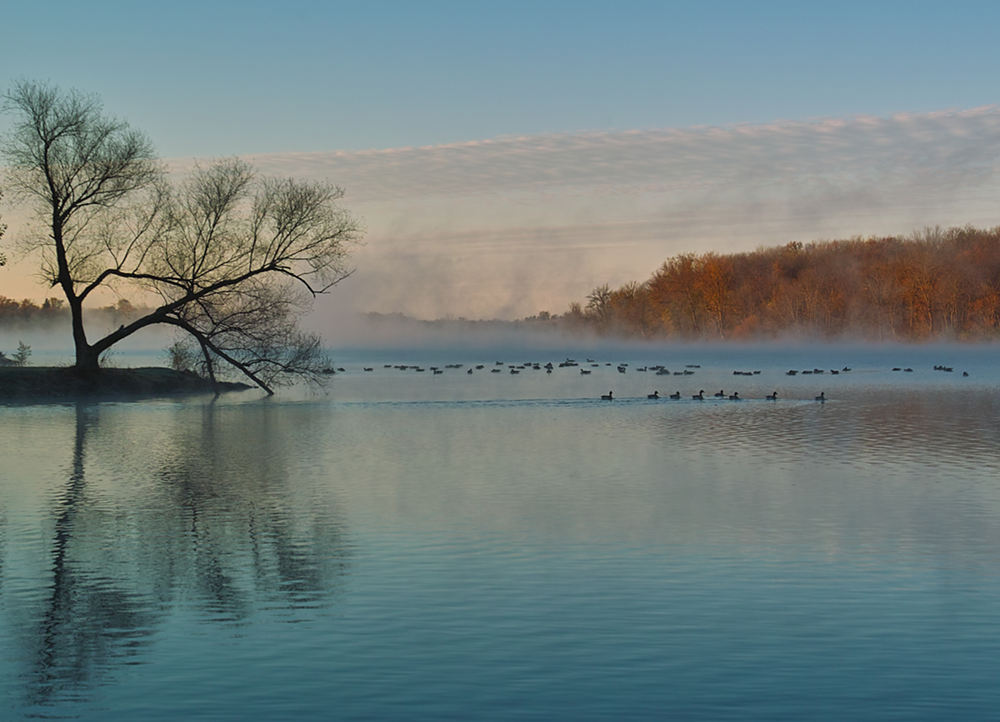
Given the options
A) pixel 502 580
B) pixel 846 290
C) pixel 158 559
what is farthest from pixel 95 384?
pixel 846 290

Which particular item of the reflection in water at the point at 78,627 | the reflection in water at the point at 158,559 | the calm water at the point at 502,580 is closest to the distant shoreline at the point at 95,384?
the calm water at the point at 502,580

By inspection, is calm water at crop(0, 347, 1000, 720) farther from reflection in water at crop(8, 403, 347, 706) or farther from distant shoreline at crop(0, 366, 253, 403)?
distant shoreline at crop(0, 366, 253, 403)

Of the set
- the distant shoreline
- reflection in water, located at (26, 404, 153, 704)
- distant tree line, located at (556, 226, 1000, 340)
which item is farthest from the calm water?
distant tree line, located at (556, 226, 1000, 340)

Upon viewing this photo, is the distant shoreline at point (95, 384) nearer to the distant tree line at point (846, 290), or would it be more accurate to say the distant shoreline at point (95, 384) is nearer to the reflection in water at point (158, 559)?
the reflection in water at point (158, 559)

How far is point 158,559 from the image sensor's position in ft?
53.7

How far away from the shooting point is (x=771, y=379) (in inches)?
3118

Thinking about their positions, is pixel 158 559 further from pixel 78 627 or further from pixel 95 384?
pixel 95 384

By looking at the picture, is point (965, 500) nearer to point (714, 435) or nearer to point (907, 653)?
point (907, 653)

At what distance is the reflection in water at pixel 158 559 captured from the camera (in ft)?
39.1

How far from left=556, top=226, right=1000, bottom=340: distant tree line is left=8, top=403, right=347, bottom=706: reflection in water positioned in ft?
471

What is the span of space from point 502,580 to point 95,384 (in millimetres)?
44187

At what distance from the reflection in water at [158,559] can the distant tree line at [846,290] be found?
5650 inches

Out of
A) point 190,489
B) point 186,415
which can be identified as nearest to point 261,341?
point 186,415

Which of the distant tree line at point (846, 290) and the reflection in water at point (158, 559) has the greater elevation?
the distant tree line at point (846, 290)
